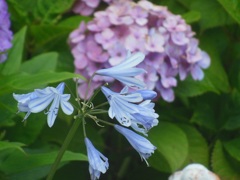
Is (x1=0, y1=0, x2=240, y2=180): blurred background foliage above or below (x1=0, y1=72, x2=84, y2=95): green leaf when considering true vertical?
below

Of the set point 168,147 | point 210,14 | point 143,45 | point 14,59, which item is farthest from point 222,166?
point 14,59

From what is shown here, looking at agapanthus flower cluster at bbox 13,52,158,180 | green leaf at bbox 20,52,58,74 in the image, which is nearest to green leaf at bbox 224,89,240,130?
green leaf at bbox 20,52,58,74

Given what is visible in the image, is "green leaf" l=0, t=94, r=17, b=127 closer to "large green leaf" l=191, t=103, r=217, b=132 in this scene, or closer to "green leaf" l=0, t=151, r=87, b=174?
"green leaf" l=0, t=151, r=87, b=174

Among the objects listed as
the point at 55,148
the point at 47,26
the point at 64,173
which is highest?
the point at 47,26

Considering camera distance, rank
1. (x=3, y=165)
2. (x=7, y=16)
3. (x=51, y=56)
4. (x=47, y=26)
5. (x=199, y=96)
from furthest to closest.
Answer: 1. (x=199, y=96)
2. (x=47, y=26)
3. (x=51, y=56)
4. (x=7, y=16)
5. (x=3, y=165)

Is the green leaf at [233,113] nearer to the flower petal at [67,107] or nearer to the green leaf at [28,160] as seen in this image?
the green leaf at [28,160]

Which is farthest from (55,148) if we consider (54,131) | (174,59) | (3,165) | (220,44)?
(220,44)

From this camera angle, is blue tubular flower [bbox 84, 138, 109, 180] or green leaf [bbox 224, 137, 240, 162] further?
green leaf [bbox 224, 137, 240, 162]

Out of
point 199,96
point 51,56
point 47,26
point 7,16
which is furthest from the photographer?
point 199,96

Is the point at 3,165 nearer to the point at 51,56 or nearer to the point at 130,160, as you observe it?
the point at 51,56
